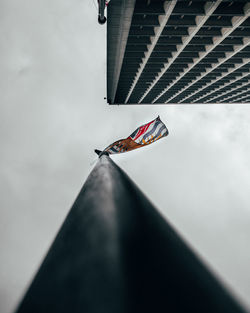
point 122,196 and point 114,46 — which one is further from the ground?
point 114,46

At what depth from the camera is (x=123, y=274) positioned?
1.09 m

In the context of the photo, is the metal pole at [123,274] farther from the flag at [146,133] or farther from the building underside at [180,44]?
the building underside at [180,44]

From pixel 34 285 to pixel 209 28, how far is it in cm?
2777

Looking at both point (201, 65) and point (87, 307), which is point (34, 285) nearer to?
point (87, 307)

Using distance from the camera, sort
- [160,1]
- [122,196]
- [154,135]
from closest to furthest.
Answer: [122,196]
[154,135]
[160,1]

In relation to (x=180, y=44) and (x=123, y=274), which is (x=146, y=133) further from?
(x=123, y=274)

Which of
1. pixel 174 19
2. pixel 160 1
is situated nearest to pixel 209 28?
pixel 174 19

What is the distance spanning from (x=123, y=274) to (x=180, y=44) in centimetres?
2848

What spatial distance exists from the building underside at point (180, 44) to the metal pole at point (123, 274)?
20.9m

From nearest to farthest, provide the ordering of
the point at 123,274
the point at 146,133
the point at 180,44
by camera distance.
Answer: the point at 123,274 → the point at 146,133 → the point at 180,44

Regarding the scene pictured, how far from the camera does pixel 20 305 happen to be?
1.14 meters

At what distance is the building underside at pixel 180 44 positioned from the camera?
18828 mm

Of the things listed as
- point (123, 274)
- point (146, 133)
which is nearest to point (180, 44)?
point (146, 133)

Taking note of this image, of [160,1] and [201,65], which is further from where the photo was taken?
[201,65]
